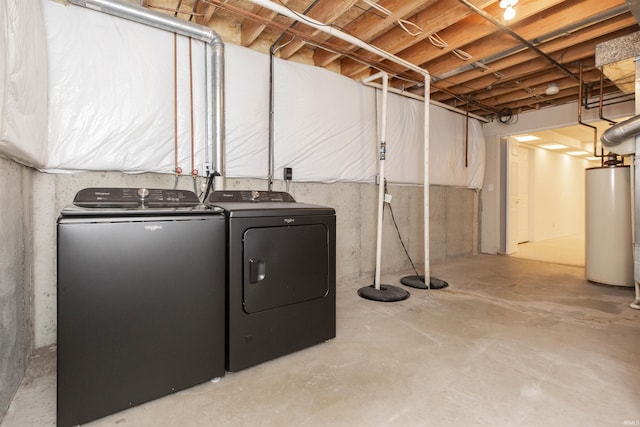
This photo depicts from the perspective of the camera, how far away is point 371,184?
3.99 metres

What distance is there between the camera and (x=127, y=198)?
1.86m

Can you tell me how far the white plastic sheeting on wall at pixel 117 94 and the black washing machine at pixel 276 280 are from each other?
720mm

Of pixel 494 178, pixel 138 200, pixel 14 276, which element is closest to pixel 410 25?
pixel 138 200

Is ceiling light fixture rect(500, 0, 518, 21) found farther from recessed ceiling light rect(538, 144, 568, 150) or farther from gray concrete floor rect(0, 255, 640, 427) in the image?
recessed ceiling light rect(538, 144, 568, 150)

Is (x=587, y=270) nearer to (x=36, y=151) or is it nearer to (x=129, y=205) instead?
(x=129, y=205)

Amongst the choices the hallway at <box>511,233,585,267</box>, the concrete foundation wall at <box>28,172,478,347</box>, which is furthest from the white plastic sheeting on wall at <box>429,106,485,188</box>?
the hallway at <box>511,233,585,267</box>

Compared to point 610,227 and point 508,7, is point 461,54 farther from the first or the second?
point 610,227

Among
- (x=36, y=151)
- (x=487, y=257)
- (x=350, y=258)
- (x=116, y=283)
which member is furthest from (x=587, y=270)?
(x=36, y=151)

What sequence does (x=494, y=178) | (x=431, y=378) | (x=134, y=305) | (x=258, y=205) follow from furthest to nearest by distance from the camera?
(x=494, y=178) < (x=258, y=205) < (x=431, y=378) < (x=134, y=305)

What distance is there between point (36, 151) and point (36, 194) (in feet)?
1.56

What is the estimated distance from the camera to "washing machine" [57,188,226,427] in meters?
1.37

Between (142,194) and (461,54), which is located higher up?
(461,54)

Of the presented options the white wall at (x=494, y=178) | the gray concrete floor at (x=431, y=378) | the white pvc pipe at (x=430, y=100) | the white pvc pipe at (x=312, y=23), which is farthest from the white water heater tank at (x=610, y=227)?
the white pvc pipe at (x=312, y=23)

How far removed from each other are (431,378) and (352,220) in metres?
2.21
